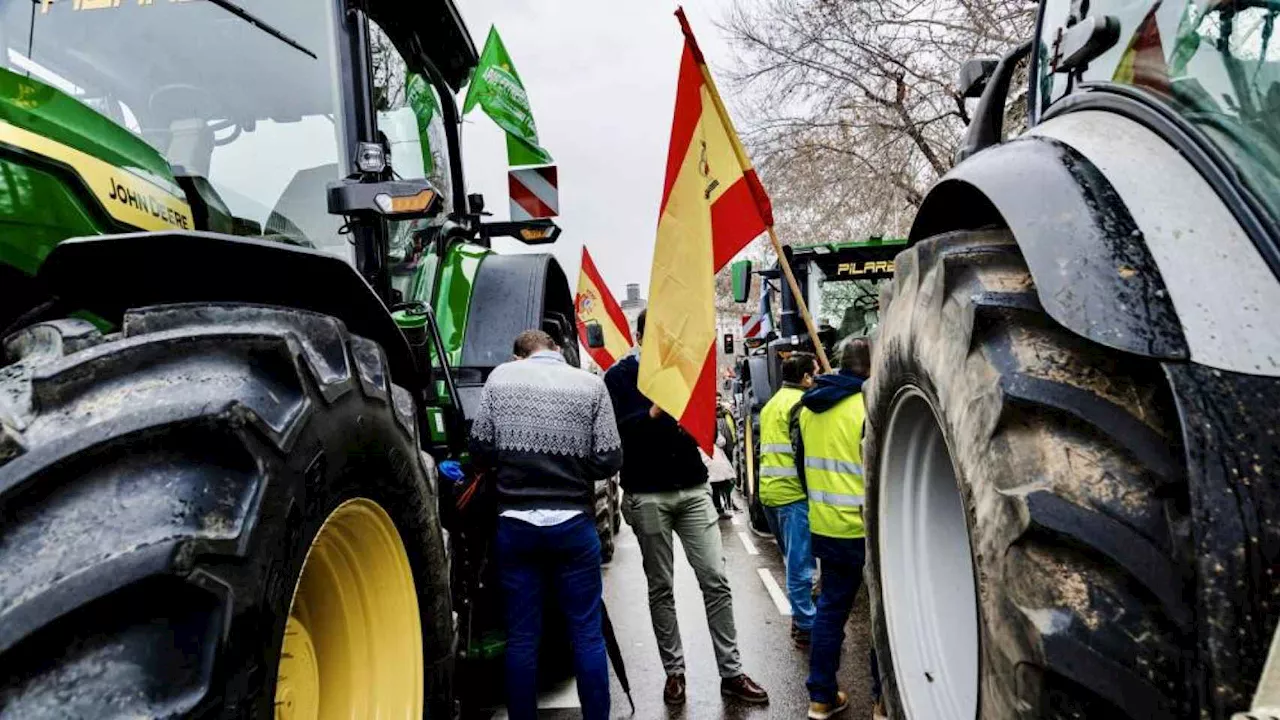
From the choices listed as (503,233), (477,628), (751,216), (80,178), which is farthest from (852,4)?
(80,178)

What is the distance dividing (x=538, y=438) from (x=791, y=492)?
2574mm

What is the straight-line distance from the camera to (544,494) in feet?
13.6

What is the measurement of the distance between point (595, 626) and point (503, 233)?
95.8 inches

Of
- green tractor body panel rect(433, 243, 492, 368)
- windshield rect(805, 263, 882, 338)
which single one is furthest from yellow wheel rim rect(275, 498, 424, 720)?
windshield rect(805, 263, 882, 338)

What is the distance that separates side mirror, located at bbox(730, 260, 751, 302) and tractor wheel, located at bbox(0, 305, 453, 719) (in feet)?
27.0

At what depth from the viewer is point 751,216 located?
4109 mm

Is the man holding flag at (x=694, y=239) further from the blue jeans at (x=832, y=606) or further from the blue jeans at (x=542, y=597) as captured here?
the blue jeans at (x=832, y=606)

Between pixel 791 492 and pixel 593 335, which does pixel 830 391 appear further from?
pixel 593 335

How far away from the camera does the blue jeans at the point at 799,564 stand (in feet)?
20.2

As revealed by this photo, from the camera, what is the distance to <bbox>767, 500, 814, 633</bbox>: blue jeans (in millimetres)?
6164

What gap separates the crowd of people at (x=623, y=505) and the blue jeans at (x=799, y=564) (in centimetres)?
81

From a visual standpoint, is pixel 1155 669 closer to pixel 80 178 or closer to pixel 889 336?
pixel 889 336

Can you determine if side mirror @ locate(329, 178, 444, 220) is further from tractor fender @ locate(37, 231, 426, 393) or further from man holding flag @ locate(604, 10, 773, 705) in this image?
man holding flag @ locate(604, 10, 773, 705)

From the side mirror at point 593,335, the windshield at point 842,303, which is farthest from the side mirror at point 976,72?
the windshield at point 842,303
